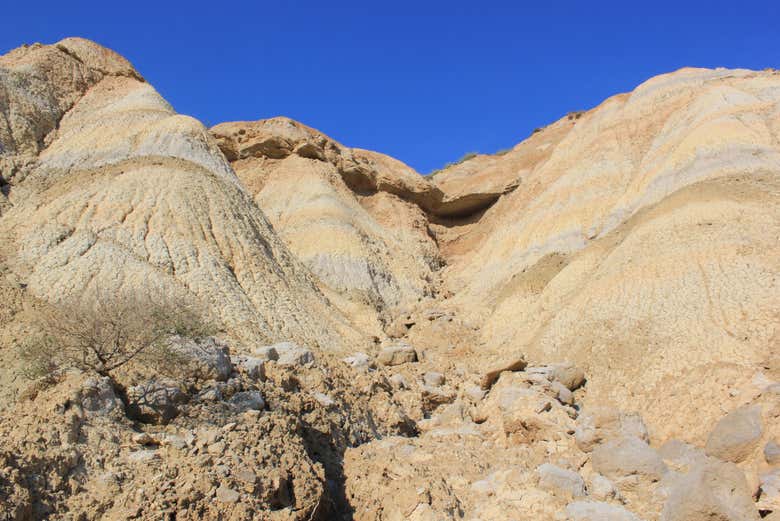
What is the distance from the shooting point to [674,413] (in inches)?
394

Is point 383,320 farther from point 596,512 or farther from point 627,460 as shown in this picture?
point 596,512

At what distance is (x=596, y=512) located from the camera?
674 cm

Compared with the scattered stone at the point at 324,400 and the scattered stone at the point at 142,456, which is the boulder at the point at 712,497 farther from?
the scattered stone at the point at 142,456

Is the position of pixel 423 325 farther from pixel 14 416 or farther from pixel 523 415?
pixel 14 416

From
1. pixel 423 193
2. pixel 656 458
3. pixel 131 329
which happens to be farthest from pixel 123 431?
pixel 423 193

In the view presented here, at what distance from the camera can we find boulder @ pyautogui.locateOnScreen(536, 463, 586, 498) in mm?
7324

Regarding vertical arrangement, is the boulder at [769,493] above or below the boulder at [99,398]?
below

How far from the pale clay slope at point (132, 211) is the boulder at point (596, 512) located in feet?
26.7

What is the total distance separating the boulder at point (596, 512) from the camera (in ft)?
21.8

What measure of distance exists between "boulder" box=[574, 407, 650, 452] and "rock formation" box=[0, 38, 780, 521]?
53 mm

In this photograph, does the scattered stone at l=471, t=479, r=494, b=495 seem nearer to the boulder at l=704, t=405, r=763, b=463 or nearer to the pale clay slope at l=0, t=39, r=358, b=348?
the boulder at l=704, t=405, r=763, b=463

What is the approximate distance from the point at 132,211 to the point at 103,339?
8.54 metres

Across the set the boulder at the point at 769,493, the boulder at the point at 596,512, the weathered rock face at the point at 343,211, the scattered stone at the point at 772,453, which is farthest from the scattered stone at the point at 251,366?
the weathered rock face at the point at 343,211

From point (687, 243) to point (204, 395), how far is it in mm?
11563
